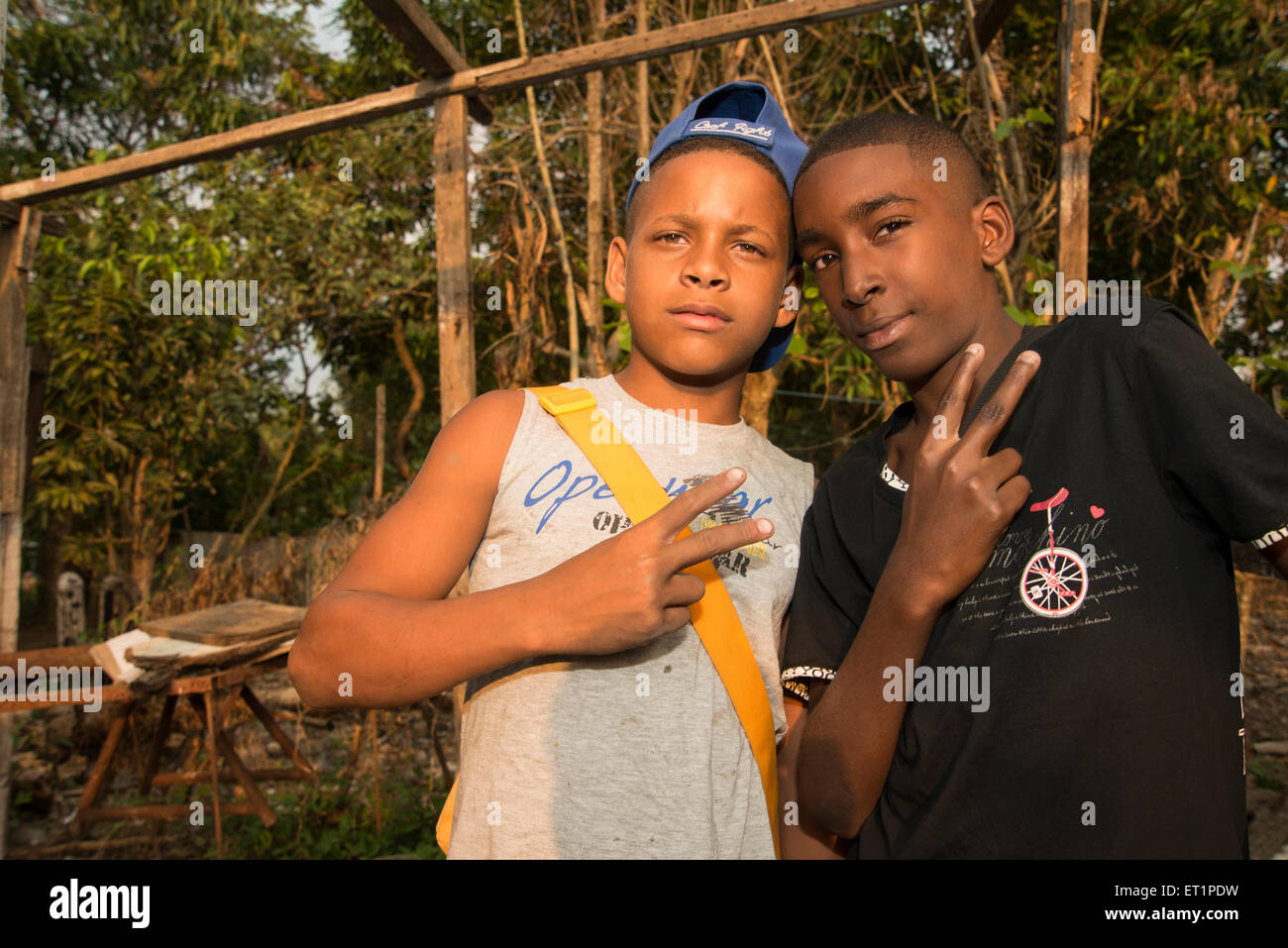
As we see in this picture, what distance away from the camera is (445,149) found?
3.81 metres

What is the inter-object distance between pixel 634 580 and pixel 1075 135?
8.39ft

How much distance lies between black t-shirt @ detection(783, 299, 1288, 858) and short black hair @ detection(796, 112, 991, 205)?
1.22 ft

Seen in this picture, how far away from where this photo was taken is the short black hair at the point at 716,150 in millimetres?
1529

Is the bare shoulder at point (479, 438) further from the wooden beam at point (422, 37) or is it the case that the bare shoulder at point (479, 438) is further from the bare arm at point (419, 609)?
the wooden beam at point (422, 37)

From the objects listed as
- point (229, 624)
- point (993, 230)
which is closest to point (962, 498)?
point (993, 230)

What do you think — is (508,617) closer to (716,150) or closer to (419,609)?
(419,609)

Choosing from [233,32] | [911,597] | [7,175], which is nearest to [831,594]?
[911,597]

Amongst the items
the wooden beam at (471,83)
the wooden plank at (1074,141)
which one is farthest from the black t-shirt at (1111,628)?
the wooden beam at (471,83)

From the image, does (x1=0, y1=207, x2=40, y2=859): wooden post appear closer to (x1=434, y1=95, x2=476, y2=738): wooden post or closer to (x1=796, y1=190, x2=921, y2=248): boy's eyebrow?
(x1=434, y1=95, x2=476, y2=738): wooden post

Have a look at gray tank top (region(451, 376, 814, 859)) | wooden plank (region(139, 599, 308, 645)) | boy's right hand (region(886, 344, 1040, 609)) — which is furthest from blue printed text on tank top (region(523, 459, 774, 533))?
wooden plank (region(139, 599, 308, 645))
